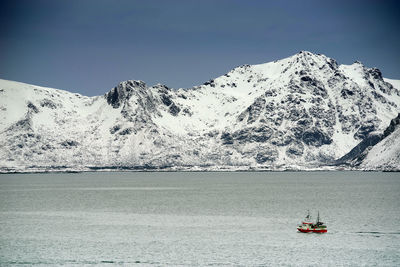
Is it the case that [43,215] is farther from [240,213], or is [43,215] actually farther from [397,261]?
[397,261]

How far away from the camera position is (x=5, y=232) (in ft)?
335

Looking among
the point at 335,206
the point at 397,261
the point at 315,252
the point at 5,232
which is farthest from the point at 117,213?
the point at 397,261

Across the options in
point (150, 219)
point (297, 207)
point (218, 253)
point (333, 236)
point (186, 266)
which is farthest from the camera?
point (297, 207)

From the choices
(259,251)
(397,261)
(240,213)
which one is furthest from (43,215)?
(397,261)

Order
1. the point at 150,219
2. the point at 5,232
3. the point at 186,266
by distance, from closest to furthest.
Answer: the point at 186,266, the point at 5,232, the point at 150,219

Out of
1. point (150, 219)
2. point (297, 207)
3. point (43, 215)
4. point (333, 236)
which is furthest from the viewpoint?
point (297, 207)

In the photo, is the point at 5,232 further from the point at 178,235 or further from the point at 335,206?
the point at 335,206

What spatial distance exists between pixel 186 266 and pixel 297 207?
271ft

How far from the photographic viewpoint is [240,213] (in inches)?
5335

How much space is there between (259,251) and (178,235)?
67.6ft

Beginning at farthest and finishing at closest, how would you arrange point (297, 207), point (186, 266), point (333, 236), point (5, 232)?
point (297, 207)
point (5, 232)
point (333, 236)
point (186, 266)

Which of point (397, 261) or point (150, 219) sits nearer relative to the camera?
point (397, 261)

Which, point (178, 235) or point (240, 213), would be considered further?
point (240, 213)

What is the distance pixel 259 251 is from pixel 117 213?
6323 centimetres
